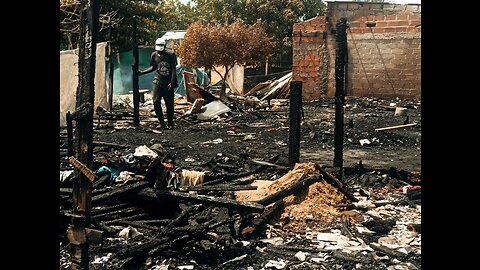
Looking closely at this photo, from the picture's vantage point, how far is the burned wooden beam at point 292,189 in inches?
223

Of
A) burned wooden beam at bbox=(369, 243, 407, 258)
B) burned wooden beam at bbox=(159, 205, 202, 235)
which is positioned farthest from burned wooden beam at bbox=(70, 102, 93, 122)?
burned wooden beam at bbox=(369, 243, 407, 258)

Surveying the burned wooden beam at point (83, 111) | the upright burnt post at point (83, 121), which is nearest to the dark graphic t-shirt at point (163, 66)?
the upright burnt post at point (83, 121)

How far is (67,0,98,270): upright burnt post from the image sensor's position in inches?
128

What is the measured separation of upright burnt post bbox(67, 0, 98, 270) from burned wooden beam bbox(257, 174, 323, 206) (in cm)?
255

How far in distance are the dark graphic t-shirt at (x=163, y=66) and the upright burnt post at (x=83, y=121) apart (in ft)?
30.8

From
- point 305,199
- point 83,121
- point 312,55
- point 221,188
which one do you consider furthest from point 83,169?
point 312,55

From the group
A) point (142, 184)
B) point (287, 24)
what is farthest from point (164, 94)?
point (287, 24)

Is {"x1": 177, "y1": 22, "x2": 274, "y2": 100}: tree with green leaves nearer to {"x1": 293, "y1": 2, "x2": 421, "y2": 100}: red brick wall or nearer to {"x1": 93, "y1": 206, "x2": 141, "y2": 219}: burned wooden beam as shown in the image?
{"x1": 293, "y1": 2, "x2": 421, "y2": 100}: red brick wall

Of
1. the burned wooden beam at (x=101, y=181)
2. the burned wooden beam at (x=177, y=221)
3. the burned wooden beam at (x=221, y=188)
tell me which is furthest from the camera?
the burned wooden beam at (x=221, y=188)

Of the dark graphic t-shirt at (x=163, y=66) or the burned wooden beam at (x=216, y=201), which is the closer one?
the burned wooden beam at (x=216, y=201)

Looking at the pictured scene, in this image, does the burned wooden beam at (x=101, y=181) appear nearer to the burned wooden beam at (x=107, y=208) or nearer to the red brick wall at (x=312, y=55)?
the burned wooden beam at (x=107, y=208)

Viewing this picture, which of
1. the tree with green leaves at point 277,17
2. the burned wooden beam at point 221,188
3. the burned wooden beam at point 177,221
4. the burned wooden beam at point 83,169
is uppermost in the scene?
the tree with green leaves at point 277,17

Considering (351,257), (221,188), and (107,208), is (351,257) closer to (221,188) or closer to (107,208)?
(221,188)
